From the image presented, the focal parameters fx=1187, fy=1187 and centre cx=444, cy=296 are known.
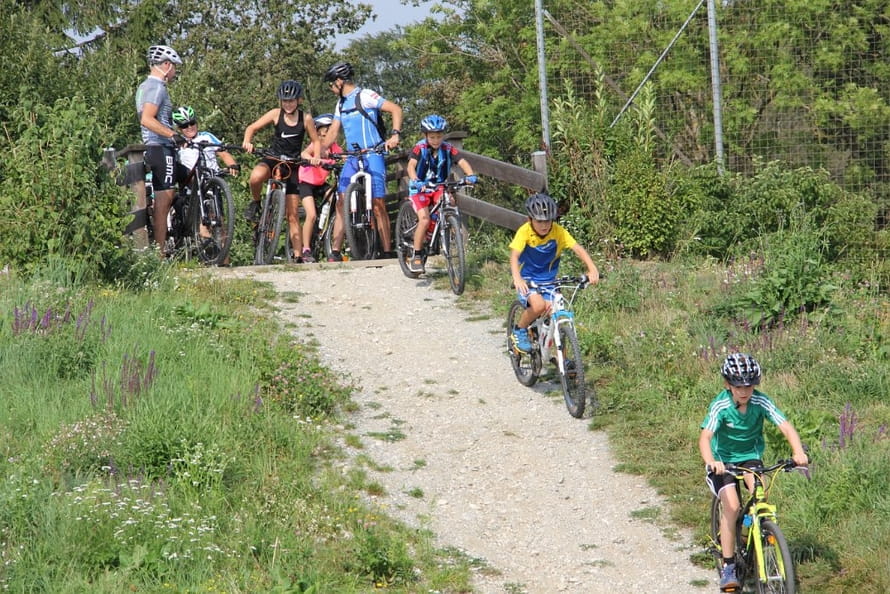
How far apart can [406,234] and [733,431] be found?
6.82 m

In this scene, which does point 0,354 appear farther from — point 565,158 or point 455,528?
point 565,158

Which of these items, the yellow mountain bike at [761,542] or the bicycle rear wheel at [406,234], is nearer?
the yellow mountain bike at [761,542]

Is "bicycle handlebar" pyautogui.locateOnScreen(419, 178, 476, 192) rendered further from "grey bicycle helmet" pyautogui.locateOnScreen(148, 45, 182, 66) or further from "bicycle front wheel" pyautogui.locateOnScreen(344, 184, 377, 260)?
"grey bicycle helmet" pyautogui.locateOnScreen(148, 45, 182, 66)

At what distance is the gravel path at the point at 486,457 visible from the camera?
697 cm

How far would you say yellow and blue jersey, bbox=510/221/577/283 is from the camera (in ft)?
30.8

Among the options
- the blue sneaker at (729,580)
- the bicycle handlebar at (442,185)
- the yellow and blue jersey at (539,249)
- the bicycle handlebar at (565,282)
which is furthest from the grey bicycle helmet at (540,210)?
the blue sneaker at (729,580)

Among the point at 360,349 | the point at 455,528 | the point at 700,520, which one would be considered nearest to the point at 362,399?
the point at 360,349

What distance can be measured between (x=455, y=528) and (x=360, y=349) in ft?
11.8

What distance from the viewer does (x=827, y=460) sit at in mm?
7602

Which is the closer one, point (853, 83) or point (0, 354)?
point (0, 354)

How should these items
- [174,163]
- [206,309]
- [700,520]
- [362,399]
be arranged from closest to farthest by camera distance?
[700,520]
[362,399]
[206,309]
[174,163]

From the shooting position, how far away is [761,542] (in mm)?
6062

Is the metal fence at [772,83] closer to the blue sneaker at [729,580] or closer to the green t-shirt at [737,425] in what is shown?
the green t-shirt at [737,425]

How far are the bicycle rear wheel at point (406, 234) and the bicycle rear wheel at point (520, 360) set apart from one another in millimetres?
2883
